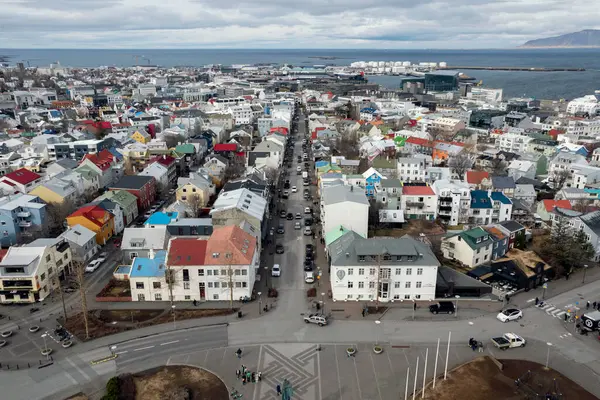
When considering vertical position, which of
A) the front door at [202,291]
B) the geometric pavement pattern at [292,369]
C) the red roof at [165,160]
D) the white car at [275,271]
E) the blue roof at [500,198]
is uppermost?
the red roof at [165,160]

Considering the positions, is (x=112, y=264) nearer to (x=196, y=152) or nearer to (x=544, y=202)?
(x=196, y=152)

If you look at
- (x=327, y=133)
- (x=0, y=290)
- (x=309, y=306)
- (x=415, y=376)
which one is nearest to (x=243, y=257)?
(x=309, y=306)

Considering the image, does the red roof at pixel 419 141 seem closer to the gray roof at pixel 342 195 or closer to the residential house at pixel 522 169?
the residential house at pixel 522 169

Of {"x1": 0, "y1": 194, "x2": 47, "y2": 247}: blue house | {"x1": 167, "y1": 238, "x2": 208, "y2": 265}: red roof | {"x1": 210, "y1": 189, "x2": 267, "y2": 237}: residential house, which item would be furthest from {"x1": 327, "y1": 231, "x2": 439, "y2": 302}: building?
{"x1": 0, "y1": 194, "x2": 47, "y2": 247}: blue house

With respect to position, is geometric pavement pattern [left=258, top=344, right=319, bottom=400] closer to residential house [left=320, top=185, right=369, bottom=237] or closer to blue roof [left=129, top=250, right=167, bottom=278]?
blue roof [left=129, top=250, right=167, bottom=278]

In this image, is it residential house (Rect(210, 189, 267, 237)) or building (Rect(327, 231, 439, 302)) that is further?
residential house (Rect(210, 189, 267, 237))

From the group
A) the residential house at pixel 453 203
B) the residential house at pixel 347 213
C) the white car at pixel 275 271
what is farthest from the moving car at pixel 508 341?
the residential house at pixel 453 203

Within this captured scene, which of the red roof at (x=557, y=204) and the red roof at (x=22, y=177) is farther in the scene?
the red roof at (x=22, y=177)
